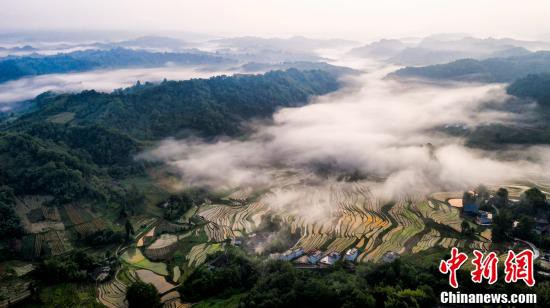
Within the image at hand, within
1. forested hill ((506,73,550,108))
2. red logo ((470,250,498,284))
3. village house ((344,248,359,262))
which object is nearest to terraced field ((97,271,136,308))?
village house ((344,248,359,262))

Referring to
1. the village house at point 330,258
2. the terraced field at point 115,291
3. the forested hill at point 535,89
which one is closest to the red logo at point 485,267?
the village house at point 330,258

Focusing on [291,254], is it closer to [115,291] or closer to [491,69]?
[115,291]

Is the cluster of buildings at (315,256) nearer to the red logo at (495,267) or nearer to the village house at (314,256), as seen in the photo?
the village house at (314,256)

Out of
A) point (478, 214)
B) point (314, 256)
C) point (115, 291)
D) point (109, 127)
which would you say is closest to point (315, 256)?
point (314, 256)

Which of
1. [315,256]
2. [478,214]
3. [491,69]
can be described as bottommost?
[315,256]

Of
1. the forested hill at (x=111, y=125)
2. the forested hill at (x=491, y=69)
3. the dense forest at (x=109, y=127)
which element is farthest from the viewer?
the forested hill at (x=491, y=69)

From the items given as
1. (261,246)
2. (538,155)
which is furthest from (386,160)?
(261,246)

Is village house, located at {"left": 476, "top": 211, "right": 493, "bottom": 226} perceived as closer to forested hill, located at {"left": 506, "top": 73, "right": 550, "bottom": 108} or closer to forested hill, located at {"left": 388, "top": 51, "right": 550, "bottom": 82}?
forested hill, located at {"left": 506, "top": 73, "right": 550, "bottom": 108}

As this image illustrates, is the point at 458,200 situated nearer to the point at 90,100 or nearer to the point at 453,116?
the point at 453,116

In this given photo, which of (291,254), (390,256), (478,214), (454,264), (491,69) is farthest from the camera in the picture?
(491,69)
